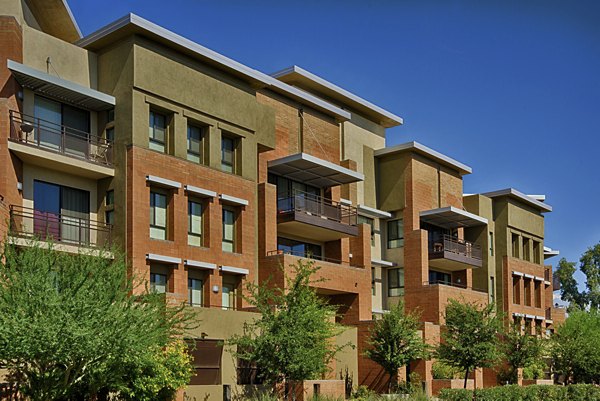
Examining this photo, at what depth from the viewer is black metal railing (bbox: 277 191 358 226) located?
42188 mm

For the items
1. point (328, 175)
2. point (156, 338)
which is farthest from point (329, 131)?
point (156, 338)

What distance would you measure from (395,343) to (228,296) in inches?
348

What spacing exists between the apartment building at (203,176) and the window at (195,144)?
0.23 ft

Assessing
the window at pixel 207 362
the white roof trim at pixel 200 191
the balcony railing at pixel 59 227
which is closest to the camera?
the balcony railing at pixel 59 227

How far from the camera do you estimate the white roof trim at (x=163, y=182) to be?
112 feet

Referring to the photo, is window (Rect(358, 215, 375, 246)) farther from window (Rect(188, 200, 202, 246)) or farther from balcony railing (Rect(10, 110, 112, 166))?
balcony railing (Rect(10, 110, 112, 166))

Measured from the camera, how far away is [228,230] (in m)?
38.6

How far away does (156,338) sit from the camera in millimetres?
25844

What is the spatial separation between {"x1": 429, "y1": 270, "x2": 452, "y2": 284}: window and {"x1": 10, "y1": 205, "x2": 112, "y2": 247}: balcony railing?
2812 centimetres

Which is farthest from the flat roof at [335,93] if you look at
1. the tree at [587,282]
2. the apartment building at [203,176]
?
the tree at [587,282]

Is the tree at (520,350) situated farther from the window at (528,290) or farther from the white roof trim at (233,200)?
the white roof trim at (233,200)

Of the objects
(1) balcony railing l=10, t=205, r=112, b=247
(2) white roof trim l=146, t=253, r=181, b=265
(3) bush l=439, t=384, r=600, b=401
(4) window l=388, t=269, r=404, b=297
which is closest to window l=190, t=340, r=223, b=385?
(2) white roof trim l=146, t=253, r=181, b=265

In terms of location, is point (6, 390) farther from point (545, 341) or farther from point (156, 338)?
point (545, 341)

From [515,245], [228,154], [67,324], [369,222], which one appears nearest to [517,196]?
[515,245]
